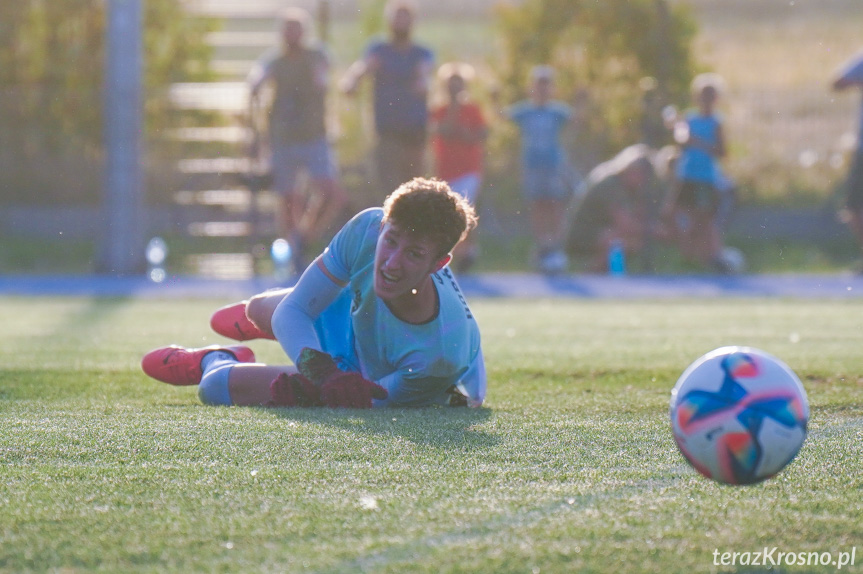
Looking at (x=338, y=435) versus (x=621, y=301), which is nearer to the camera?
(x=338, y=435)

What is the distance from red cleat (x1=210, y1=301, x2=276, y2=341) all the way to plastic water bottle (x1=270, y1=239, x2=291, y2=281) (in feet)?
22.1

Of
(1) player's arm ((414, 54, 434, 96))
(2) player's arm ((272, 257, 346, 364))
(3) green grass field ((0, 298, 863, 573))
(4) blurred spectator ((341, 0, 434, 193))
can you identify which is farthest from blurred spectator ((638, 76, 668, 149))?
(2) player's arm ((272, 257, 346, 364))

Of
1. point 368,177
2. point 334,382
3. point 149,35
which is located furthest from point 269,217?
point 334,382

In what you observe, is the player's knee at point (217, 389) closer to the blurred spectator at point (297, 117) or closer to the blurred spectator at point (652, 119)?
the blurred spectator at point (297, 117)

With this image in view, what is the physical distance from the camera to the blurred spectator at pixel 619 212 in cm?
1310

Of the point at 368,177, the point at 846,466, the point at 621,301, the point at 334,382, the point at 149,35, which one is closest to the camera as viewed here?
the point at 846,466

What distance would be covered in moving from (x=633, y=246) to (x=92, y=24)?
30.2 ft

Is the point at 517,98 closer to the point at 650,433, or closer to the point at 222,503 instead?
the point at 650,433

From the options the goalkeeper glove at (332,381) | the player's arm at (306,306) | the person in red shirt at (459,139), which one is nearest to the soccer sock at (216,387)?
the player's arm at (306,306)

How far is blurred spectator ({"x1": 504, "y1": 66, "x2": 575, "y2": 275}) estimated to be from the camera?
1288cm

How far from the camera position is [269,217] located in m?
15.3

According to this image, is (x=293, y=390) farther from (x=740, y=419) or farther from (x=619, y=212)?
(x=619, y=212)

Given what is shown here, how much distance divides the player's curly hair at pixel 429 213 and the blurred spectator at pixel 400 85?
296 inches

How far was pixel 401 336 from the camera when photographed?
4.38m
